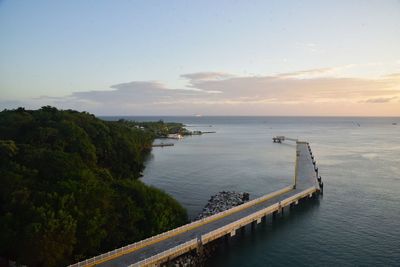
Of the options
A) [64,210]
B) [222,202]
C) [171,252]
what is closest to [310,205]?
[222,202]

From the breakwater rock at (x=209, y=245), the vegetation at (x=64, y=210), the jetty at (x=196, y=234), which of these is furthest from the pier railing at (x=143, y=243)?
the breakwater rock at (x=209, y=245)

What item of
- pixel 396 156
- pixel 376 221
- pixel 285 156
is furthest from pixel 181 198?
pixel 396 156

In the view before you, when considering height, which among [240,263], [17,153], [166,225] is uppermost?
[17,153]

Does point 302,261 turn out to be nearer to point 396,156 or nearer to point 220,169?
point 220,169

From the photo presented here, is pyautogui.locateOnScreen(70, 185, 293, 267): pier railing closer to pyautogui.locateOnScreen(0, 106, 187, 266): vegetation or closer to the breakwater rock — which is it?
pyautogui.locateOnScreen(0, 106, 187, 266): vegetation

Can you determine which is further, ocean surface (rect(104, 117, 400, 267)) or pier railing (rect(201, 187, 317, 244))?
ocean surface (rect(104, 117, 400, 267))

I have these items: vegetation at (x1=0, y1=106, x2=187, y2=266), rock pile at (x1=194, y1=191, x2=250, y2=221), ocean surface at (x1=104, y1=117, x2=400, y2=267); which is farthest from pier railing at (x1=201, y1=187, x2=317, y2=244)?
rock pile at (x1=194, y1=191, x2=250, y2=221)

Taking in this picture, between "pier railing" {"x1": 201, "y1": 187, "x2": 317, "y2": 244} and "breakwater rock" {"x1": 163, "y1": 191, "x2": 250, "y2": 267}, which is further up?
"pier railing" {"x1": 201, "y1": 187, "x2": 317, "y2": 244}

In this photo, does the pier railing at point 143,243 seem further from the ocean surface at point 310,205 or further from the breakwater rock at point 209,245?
the ocean surface at point 310,205
